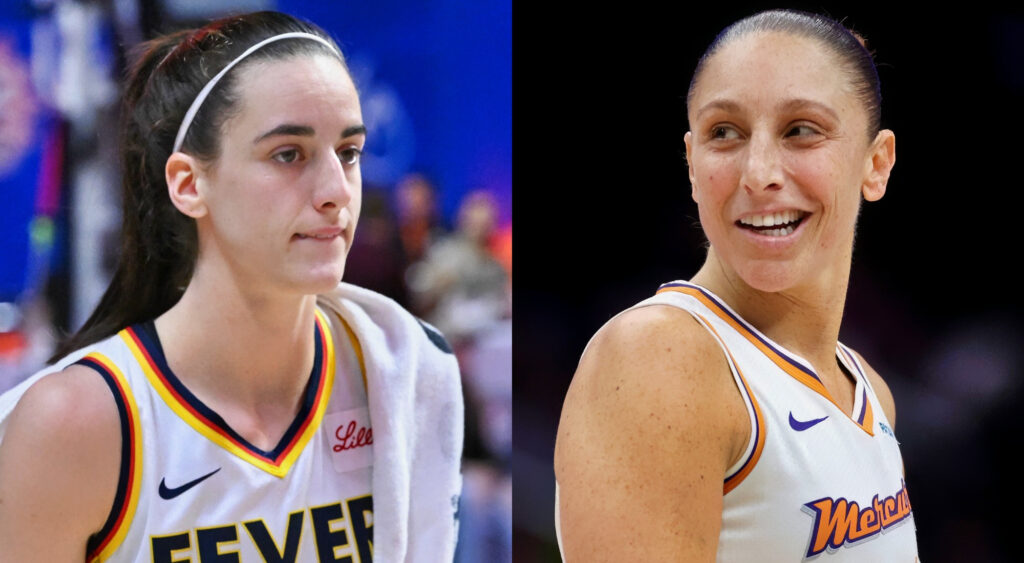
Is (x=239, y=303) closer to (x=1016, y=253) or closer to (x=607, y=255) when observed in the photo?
(x=607, y=255)

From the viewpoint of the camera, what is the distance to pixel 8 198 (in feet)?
6.48

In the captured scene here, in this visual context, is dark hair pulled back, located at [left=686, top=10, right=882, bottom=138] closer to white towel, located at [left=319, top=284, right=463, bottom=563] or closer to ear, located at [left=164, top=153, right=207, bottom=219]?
white towel, located at [left=319, top=284, right=463, bottom=563]

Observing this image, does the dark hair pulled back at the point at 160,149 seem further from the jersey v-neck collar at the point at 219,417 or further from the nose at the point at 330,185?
the nose at the point at 330,185

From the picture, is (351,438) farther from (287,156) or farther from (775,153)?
(775,153)

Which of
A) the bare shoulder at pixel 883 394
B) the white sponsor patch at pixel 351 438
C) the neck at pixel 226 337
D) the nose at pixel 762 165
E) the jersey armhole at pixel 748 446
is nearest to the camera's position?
the jersey armhole at pixel 748 446

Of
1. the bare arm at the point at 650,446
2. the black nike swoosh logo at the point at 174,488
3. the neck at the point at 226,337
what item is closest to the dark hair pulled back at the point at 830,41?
the bare arm at the point at 650,446

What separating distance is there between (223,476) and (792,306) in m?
1.17

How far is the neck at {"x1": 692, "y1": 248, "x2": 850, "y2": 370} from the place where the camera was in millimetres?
1982

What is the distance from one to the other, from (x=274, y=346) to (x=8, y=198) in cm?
58

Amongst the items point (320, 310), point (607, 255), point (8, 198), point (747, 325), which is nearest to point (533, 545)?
point (607, 255)

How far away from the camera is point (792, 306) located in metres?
2.03

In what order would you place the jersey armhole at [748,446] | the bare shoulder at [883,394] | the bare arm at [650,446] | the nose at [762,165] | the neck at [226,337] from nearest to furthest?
the bare arm at [650,446] < the jersey armhole at [748,446] < the nose at [762,165] < the neck at [226,337] < the bare shoulder at [883,394]

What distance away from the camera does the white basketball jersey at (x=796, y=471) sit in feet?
5.67

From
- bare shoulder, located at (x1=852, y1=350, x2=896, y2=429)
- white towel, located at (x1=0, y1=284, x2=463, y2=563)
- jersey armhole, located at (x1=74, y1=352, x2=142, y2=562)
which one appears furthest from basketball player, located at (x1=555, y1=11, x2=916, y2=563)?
jersey armhole, located at (x1=74, y1=352, x2=142, y2=562)
